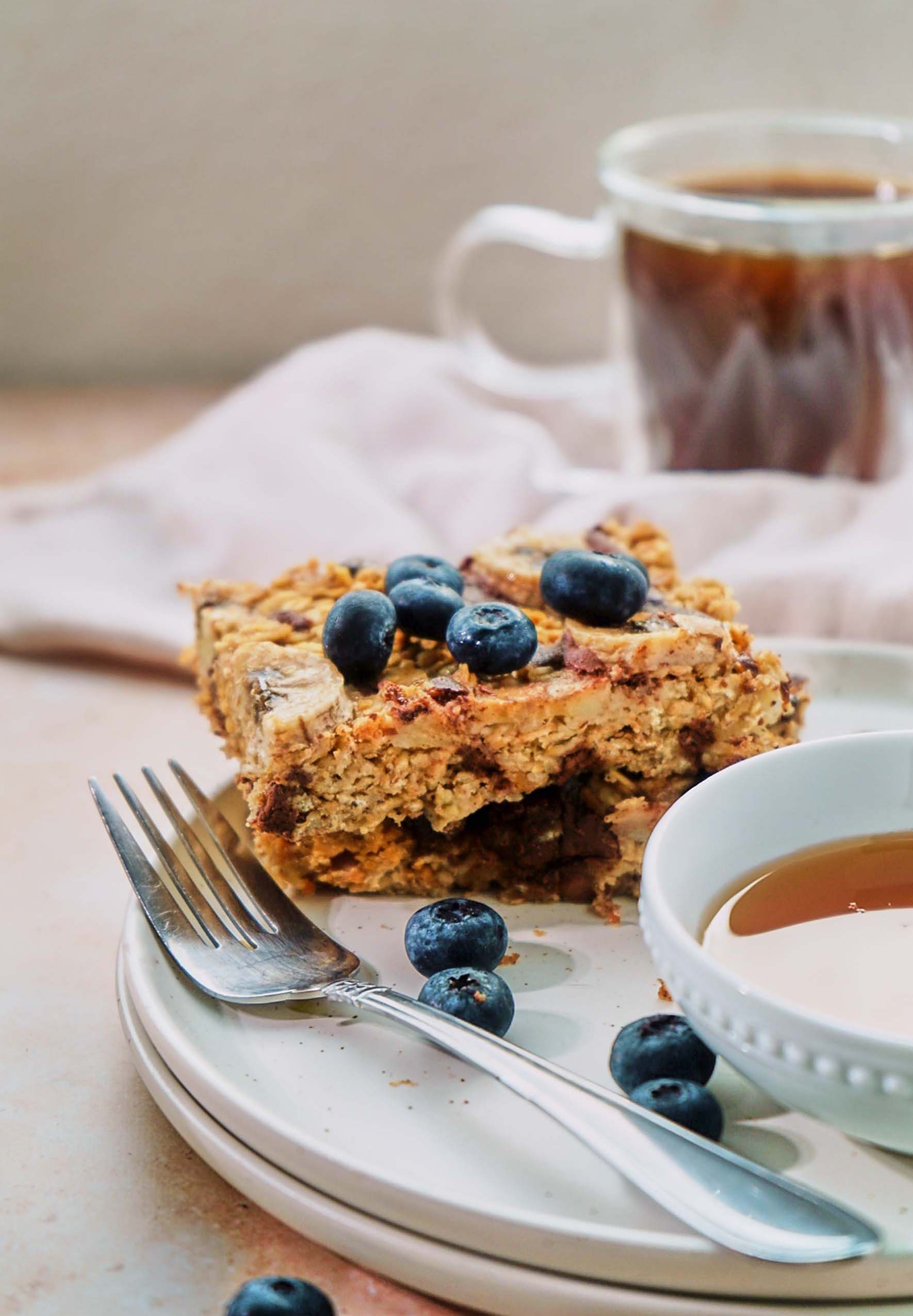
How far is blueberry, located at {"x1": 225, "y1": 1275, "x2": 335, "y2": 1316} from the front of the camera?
123 cm

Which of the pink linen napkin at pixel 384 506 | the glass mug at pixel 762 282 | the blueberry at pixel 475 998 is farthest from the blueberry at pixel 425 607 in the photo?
the glass mug at pixel 762 282

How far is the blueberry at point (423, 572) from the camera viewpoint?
77.7 inches

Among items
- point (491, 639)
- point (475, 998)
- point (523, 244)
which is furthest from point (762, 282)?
point (475, 998)

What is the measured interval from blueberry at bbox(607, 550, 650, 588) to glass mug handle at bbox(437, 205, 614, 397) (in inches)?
49.0

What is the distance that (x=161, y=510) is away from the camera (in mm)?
3031

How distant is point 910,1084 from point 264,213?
335 cm

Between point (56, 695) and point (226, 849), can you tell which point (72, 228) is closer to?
point (56, 695)

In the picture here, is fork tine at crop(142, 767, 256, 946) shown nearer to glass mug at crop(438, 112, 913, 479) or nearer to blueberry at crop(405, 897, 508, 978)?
blueberry at crop(405, 897, 508, 978)

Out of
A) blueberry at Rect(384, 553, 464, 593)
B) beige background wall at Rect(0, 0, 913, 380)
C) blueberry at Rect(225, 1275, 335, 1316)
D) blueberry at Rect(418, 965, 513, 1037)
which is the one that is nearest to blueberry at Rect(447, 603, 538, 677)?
blueberry at Rect(384, 553, 464, 593)

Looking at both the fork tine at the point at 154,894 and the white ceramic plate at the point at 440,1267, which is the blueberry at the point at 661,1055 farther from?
the fork tine at the point at 154,894

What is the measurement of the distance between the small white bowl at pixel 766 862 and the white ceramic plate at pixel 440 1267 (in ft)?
0.57

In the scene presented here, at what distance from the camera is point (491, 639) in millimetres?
1783

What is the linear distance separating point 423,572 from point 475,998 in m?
0.65

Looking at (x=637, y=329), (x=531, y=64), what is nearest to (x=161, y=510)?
(x=637, y=329)
